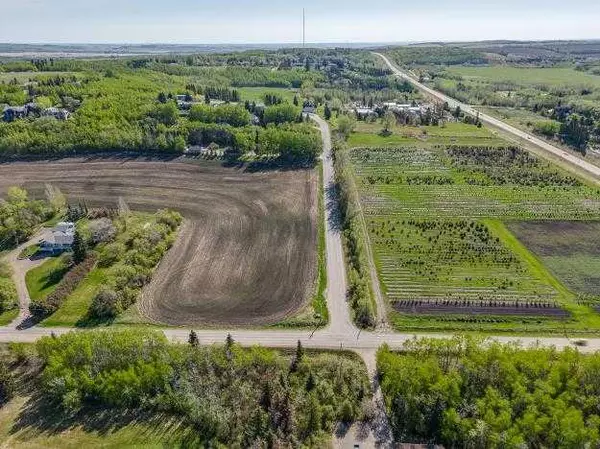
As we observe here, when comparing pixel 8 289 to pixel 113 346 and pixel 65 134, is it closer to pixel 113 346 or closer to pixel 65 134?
pixel 113 346

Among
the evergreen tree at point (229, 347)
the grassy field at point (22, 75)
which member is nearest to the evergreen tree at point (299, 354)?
the evergreen tree at point (229, 347)

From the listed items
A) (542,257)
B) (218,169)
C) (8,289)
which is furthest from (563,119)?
(8,289)

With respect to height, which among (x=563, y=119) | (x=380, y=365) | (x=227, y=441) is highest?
(x=563, y=119)

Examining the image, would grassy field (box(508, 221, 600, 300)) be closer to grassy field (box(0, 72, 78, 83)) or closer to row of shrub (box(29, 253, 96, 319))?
row of shrub (box(29, 253, 96, 319))

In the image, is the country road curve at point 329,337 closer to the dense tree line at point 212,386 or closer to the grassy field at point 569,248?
the dense tree line at point 212,386

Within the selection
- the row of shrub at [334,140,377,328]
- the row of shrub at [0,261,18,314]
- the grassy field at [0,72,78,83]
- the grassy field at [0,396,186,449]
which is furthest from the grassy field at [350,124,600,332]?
the grassy field at [0,72,78,83]
